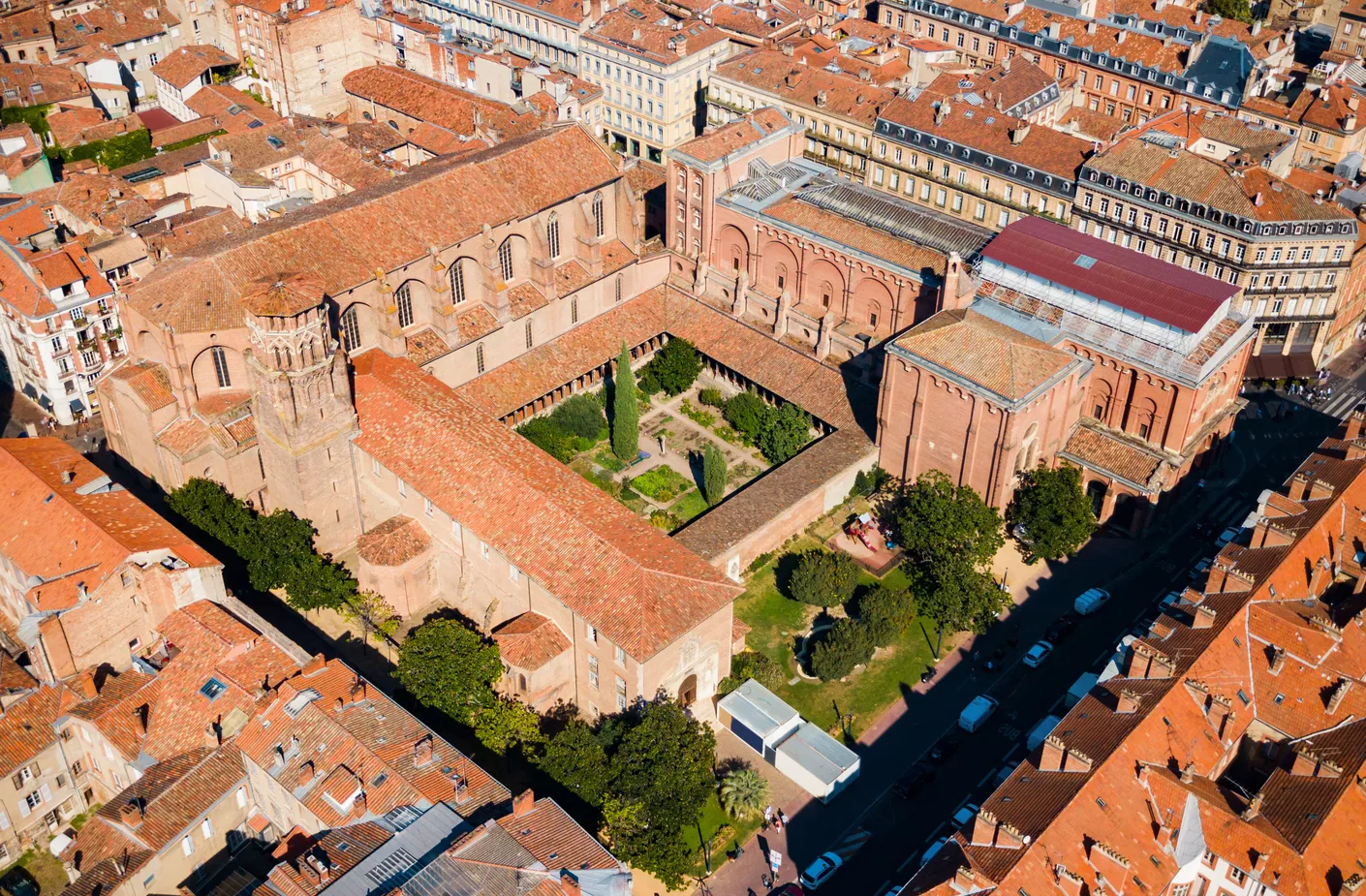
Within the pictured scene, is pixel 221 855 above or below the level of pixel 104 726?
below

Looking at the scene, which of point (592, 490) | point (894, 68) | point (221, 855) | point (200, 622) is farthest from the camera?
point (894, 68)

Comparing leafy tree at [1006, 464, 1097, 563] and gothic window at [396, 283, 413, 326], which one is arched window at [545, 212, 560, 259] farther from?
leafy tree at [1006, 464, 1097, 563]

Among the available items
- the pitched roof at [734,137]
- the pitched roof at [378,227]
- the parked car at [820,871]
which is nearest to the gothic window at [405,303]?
the pitched roof at [378,227]

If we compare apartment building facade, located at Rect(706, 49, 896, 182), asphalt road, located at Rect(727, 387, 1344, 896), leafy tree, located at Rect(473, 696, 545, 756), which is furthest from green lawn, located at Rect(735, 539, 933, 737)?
apartment building facade, located at Rect(706, 49, 896, 182)

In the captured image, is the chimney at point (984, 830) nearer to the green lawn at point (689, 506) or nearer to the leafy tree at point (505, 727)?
the leafy tree at point (505, 727)

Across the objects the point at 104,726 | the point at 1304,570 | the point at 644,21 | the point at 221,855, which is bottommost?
the point at 221,855

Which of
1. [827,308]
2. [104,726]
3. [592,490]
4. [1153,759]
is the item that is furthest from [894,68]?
[104,726]

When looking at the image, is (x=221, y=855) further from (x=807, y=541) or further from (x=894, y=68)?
(x=894, y=68)
